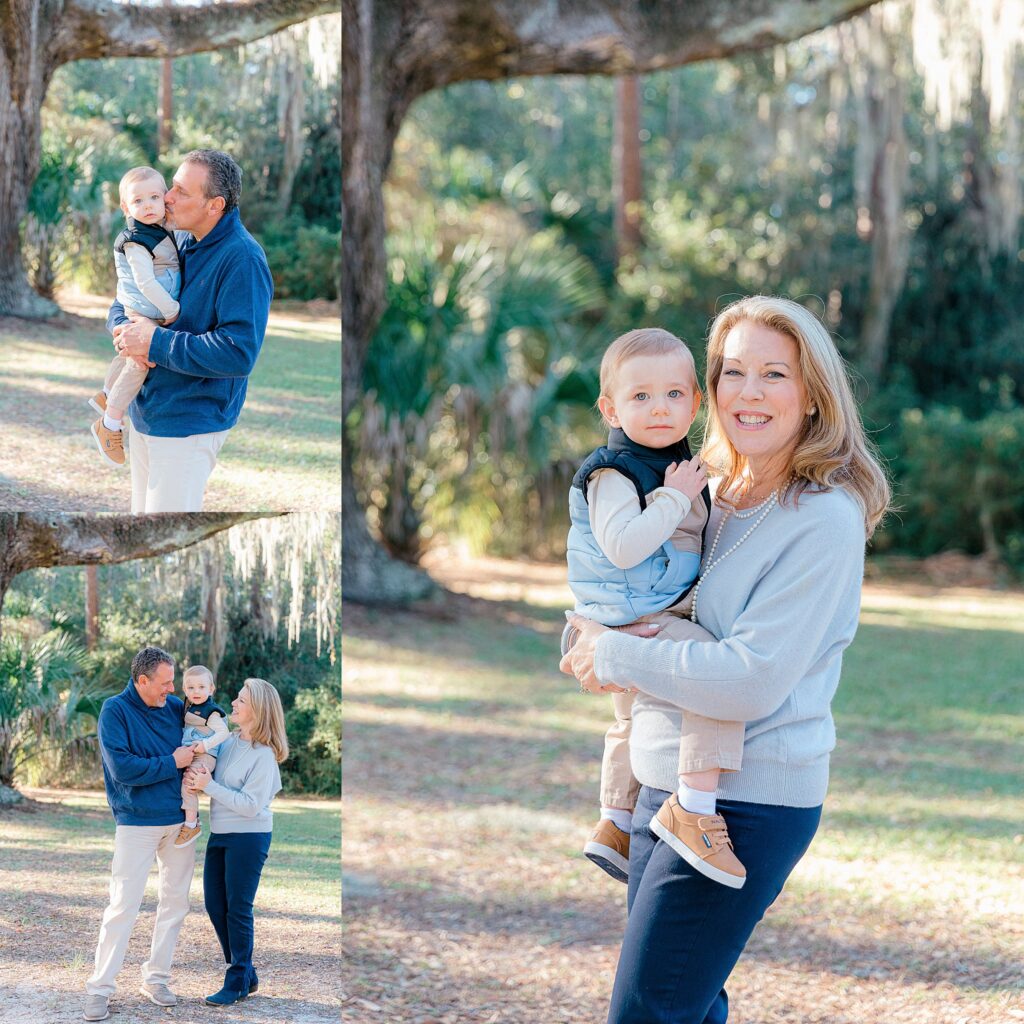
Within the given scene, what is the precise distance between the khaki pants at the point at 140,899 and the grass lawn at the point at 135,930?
0.09 ft

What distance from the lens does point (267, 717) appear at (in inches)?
109

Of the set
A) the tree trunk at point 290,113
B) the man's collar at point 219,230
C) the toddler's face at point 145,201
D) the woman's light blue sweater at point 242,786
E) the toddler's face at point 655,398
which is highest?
the tree trunk at point 290,113

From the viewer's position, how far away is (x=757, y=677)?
2.00 m

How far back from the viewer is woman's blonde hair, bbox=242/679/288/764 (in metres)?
2.77

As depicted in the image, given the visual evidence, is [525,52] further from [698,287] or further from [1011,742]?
[698,287]

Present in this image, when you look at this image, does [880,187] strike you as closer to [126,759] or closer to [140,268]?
[140,268]

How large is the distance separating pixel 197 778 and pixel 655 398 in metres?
1.27

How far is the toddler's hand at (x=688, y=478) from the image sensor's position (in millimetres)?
2158

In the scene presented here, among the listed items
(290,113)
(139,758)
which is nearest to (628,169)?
(290,113)

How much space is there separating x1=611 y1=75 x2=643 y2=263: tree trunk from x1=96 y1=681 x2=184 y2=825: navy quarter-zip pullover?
1407cm

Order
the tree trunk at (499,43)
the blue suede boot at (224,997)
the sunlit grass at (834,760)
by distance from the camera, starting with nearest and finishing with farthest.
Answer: the blue suede boot at (224,997) → the sunlit grass at (834,760) → the tree trunk at (499,43)

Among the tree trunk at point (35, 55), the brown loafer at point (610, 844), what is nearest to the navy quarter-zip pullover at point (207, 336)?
the tree trunk at point (35, 55)

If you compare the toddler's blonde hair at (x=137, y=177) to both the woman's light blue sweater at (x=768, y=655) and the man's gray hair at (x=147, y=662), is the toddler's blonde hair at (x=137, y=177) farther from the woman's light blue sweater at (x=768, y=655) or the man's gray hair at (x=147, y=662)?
the woman's light blue sweater at (x=768, y=655)

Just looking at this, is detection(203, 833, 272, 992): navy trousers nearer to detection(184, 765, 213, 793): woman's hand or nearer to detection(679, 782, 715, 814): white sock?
detection(184, 765, 213, 793): woman's hand
